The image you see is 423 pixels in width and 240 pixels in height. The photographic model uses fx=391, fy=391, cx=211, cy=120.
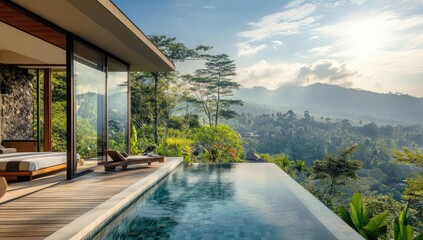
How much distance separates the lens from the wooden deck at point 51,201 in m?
4.33

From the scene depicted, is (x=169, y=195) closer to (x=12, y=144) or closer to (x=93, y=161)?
(x=93, y=161)

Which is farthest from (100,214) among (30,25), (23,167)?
(30,25)

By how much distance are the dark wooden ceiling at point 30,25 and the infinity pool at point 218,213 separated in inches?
142

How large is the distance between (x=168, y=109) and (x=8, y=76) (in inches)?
694

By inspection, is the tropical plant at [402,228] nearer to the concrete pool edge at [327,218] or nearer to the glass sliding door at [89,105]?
the concrete pool edge at [327,218]

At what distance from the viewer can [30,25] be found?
23.5 feet

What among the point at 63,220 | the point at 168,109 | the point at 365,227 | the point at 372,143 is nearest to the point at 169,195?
the point at 63,220

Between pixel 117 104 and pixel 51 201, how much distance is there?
513 cm

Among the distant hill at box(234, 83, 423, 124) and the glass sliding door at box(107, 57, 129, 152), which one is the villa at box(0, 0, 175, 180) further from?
the distant hill at box(234, 83, 423, 124)

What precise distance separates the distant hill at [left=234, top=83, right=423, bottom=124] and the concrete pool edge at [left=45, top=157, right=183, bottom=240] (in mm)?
72901

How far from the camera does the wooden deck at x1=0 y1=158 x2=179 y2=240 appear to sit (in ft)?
14.2

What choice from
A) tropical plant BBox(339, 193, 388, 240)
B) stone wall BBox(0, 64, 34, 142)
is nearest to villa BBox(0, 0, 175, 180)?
stone wall BBox(0, 64, 34, 142)

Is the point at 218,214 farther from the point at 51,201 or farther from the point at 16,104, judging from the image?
the point at 16,104

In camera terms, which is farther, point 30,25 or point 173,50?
point 173,50
